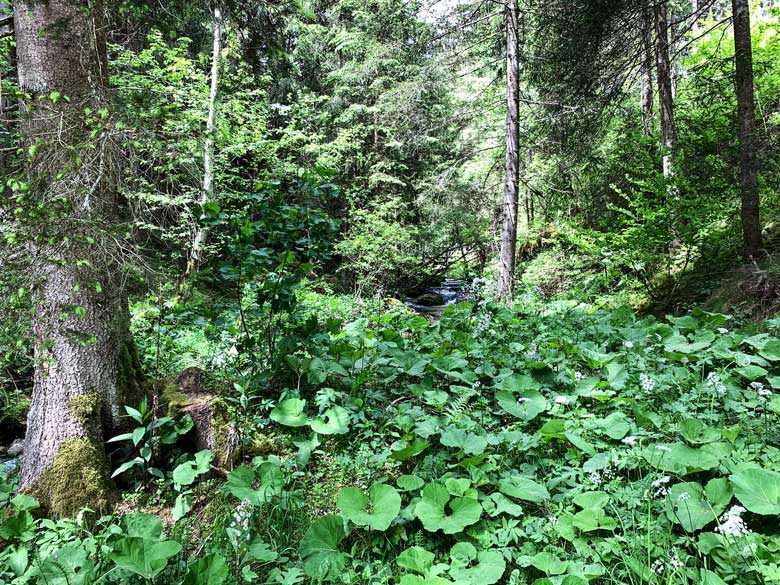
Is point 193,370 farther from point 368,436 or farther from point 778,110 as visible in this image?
point 778,110

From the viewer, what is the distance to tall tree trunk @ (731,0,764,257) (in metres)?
5.16

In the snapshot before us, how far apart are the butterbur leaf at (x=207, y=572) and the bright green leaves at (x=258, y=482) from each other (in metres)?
0.46

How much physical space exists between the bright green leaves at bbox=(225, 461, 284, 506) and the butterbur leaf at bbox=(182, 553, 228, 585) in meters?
0.46

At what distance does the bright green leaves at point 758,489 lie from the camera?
1.56 metres

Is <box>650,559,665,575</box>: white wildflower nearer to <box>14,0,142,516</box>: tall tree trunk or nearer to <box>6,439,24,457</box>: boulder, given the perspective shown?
<box>14,0,142,516</box>: tall tree trunk

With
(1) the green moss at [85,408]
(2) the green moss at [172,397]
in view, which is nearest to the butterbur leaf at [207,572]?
(2) the green moss at [172,397]

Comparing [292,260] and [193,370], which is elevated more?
[292,260]

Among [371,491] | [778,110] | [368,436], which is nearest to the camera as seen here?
[371,491]

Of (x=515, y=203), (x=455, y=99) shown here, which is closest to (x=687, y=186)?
(x=515, y=203)

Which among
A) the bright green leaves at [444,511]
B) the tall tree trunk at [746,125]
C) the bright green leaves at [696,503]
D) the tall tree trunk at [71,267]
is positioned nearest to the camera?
the bright green leaves at [696,503]

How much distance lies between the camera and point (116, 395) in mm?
2723

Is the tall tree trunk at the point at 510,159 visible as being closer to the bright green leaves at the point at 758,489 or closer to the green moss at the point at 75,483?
the bright green leaves at the point at 758,489

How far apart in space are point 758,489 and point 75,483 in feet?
10.6

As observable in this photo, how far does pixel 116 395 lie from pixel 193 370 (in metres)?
0.51
